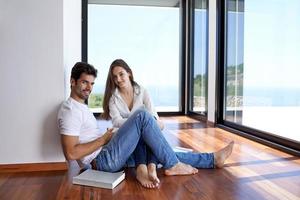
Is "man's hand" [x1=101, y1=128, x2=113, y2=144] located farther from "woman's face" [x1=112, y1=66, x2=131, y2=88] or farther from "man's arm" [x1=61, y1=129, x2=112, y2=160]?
"woman's face" [x1=112, y1=66, x2=131, y2=88]

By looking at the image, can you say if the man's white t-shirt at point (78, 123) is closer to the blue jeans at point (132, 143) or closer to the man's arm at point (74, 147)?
the man's arm at point (74, 147)

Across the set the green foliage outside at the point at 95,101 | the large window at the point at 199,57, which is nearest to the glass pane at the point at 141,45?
the green foliage outside at the point at 95,101

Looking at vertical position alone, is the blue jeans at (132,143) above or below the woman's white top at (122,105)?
below

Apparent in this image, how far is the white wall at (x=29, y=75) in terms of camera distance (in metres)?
2.37

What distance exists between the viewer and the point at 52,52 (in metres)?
2.41

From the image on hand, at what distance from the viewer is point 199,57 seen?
566 cm

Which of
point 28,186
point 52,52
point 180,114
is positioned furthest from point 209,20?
point 28,186

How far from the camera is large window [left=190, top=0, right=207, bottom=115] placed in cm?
538

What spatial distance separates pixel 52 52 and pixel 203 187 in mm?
1511

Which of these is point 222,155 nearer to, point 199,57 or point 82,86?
point 82,86

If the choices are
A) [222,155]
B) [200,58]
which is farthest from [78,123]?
[200,58]

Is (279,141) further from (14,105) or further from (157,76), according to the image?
(157,76)

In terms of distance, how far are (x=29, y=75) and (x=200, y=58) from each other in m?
3.75

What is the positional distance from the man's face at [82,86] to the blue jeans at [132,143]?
1.17 feet
